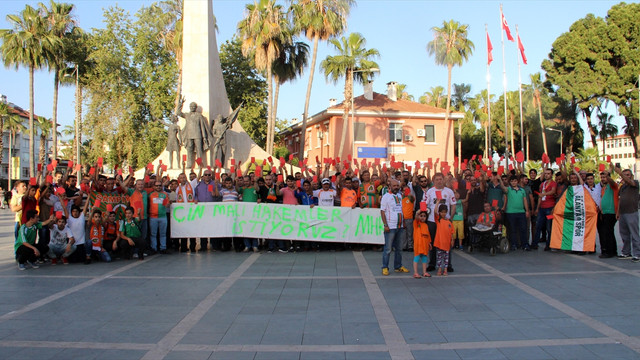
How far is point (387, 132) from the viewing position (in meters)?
39.8

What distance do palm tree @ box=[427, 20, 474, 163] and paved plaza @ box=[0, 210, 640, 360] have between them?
29.8 metres

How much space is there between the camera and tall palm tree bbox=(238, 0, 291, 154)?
3158 centimetres

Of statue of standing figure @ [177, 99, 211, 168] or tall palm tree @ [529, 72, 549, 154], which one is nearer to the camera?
statue of standing figure @ [177, 99, 211, 168]

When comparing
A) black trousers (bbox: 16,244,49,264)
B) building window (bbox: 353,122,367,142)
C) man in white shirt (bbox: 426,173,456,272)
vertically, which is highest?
building window (bbox: 353,122,367,142)

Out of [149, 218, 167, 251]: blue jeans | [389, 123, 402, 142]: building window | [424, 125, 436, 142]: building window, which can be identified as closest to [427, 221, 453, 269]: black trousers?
[149, 218, 167, 251]: blue jeans

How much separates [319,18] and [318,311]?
27676 millimetres

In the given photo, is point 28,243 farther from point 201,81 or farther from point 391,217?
point 201,81

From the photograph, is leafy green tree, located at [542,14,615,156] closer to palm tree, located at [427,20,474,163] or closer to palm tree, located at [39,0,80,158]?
palm tree, located at [427,20,474,163]

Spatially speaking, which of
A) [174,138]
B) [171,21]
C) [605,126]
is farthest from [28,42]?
[605,126]

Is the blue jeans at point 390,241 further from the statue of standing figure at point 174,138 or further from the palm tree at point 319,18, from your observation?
the palm tree at point 319,18

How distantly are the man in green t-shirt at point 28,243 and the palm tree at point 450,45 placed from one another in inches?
1253

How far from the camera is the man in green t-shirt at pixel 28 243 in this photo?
8945mm

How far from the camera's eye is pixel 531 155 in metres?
57.3

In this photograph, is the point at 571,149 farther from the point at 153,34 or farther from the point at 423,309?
the point at 423,309
